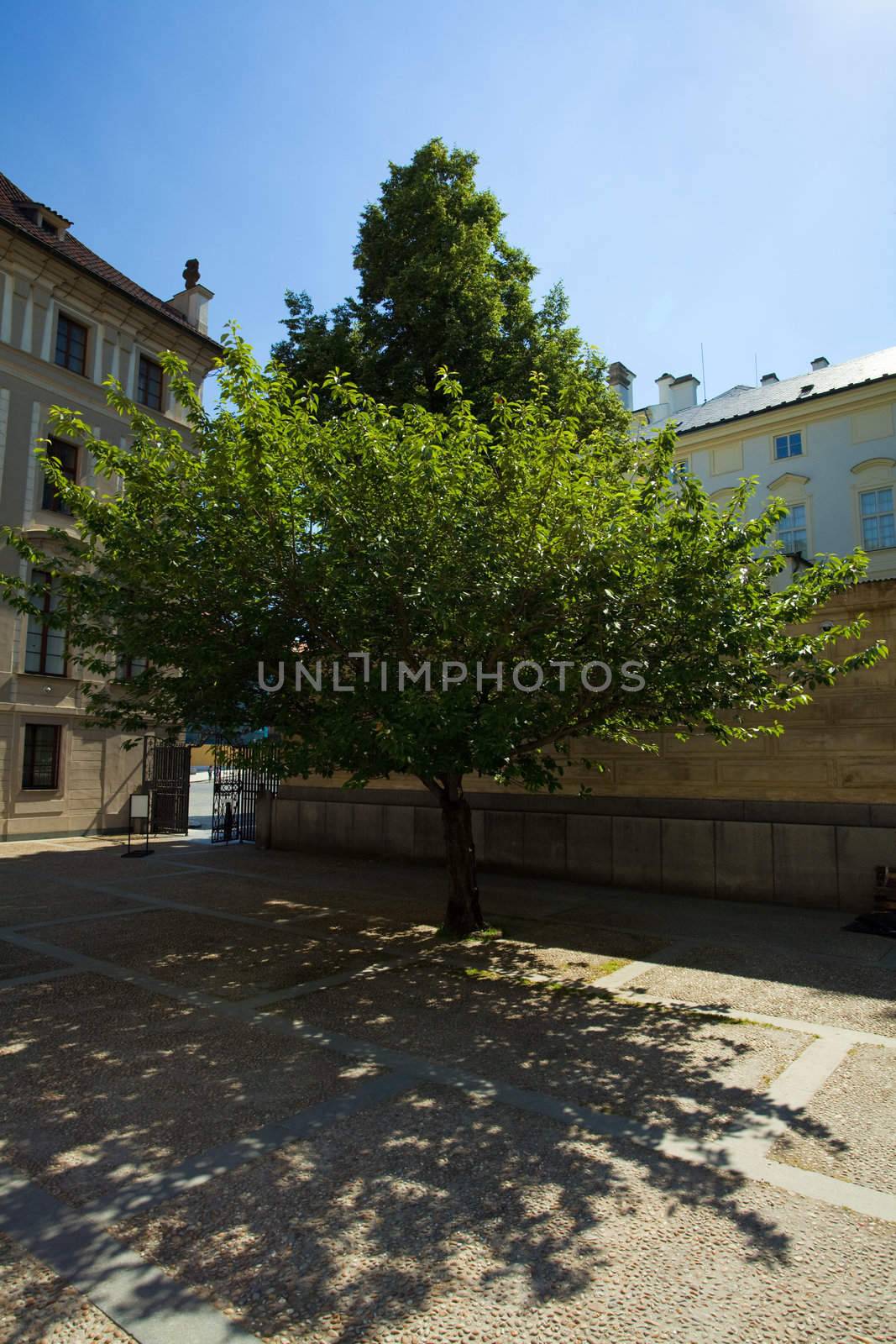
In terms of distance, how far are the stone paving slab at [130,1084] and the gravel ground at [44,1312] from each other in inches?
21.8

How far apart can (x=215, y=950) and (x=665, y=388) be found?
126 ft

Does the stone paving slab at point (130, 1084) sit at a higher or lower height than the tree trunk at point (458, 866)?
lower

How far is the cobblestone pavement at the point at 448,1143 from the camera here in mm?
3084

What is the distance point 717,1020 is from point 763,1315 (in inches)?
152

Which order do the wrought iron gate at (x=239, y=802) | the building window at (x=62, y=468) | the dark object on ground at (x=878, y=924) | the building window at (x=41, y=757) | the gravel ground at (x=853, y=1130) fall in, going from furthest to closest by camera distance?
the building window at (x=62, y=468) < the building window at (x=41, y=757) < the wrought iron gate at (x=239, y=802) < the dark object on ground at (x=878, y=924) < the gravel ground at (x=853, y=1130)

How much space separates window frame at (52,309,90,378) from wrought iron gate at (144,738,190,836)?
35.1 ft

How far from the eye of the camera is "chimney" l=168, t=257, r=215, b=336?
28.2 m

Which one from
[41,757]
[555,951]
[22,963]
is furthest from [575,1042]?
[41,757]

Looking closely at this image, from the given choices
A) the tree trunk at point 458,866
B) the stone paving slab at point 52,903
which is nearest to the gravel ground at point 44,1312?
the tree trunk at point 458,866

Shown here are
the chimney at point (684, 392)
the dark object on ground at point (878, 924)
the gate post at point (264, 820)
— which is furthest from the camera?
the chimney at point (684, 392)

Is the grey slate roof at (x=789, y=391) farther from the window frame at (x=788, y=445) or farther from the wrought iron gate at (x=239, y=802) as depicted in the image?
the wrought iron gate at (x=239, y=802)

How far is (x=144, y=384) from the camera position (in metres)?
24.8

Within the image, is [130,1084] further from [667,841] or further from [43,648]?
[43,648]

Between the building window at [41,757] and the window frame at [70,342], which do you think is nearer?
the building window at [41,757]
